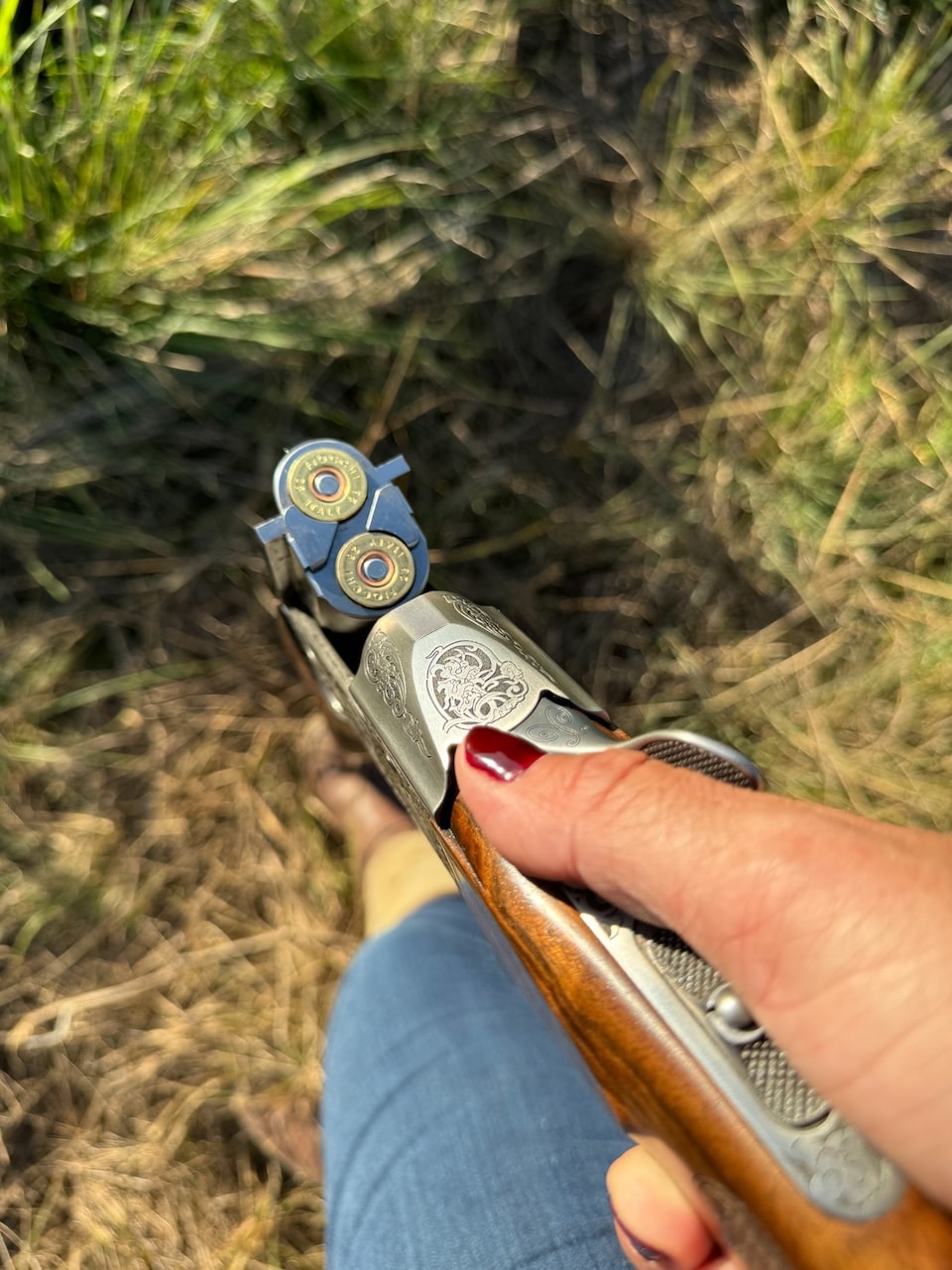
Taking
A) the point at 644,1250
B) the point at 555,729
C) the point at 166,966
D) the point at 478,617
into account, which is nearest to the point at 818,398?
the point at 478,617

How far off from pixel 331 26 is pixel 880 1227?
1.54 metres

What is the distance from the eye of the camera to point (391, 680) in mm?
828

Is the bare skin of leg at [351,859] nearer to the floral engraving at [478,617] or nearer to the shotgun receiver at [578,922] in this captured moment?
the shotgun receiver at [578,922]

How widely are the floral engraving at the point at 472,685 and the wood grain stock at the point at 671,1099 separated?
87 millimetres

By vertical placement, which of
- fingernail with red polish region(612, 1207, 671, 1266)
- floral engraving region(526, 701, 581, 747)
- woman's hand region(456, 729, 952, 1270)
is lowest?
Result: fingernail with red polish region(612, 1207, 671, 1266)

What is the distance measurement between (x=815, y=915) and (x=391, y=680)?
1.47 ft

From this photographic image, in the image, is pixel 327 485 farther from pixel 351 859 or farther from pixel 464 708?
pixel 351 859

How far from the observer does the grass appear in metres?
1.39

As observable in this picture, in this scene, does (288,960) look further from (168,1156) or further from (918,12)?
(918,12)

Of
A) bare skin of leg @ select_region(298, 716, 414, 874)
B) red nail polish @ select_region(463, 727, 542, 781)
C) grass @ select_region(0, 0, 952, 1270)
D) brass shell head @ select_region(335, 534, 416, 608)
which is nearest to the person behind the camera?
red nail polish @ select_region(463, 727, 542, 781)

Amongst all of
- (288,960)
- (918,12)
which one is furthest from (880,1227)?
(918,12)

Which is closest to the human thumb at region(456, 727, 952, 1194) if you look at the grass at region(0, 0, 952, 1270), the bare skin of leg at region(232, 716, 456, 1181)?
the bare skin of leg at region(232, 716, 456, 1181)

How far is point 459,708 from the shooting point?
0.75m

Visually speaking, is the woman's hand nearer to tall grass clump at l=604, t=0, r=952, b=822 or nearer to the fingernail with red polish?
the fingernail with red polish
